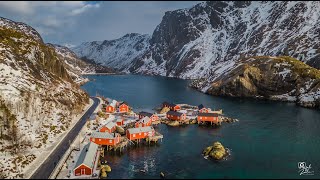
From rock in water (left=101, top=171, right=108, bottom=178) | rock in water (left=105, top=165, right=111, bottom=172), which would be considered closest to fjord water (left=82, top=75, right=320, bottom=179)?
rock in water (left=101, top=171, right=108, bottom=178)

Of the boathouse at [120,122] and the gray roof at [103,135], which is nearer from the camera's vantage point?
the gray roof at [103,135]

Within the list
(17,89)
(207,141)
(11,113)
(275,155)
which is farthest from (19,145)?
(275,155)

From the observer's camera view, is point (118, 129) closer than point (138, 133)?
No

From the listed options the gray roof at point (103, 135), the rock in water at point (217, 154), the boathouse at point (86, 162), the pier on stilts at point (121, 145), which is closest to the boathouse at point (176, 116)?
the pier on stilts at point (121, 145)

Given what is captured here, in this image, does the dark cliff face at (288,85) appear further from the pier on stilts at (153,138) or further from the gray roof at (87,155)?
the gray roof at (87,155)

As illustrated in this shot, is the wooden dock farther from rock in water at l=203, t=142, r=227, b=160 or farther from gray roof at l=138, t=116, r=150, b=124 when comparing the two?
rock in water at l=203, t=142, r=227, b=160

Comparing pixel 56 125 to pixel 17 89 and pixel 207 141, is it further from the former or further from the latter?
pixel 207 141

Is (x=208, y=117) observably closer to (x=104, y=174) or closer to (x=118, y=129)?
(x=118, y=129)

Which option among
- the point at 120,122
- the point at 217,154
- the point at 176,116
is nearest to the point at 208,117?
the point at 176,116

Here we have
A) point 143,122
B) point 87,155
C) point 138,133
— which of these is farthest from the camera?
point 143,122
